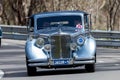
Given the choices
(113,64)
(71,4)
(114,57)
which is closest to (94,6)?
(71,4)

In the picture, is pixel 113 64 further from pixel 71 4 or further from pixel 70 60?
pixel 71 4

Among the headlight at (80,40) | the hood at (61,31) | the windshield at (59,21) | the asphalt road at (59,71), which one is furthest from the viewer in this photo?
the windshield at (59,21)

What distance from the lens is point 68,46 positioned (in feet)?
53.0

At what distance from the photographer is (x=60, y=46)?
16.2m

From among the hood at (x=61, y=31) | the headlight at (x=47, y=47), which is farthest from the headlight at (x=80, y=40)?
the headlight at (x=47, y=47)

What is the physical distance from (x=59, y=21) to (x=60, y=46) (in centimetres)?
145

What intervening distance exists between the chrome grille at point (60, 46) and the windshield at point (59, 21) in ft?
3.76

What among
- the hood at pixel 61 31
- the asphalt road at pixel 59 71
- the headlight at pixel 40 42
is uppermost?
the hood at pixel 61 31

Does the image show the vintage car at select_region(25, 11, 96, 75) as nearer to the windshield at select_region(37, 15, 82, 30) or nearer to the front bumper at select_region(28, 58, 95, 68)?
the front bumper at select_region(28, 58, 95, 68)

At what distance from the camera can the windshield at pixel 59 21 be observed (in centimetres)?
1736

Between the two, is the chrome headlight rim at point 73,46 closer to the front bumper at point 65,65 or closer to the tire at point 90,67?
the front bumper at point 65,65

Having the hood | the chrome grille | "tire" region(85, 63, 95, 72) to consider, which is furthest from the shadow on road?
the hood

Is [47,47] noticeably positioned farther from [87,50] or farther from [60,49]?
[87,50]

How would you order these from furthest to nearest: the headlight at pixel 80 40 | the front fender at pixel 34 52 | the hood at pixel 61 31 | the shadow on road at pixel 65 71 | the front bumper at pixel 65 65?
the shadow on road at pixel 65 71
the hood at pixel 61 31
the headlight at pixel 80 40
the front fender at pixel 34 52
the front bumper at pixel 65 65
